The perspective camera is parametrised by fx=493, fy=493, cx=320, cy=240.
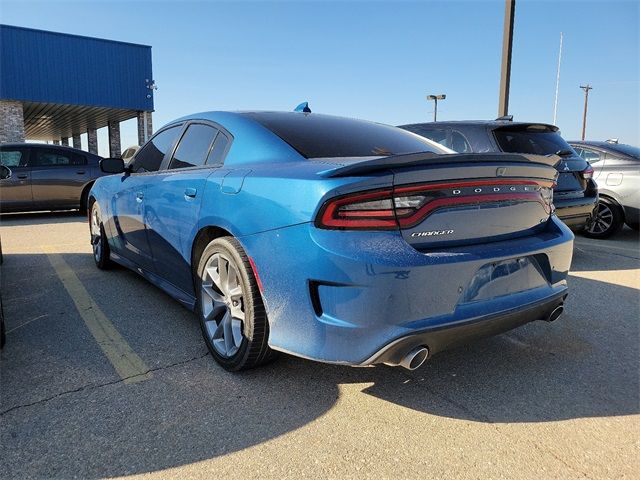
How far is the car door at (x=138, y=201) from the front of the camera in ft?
12.4

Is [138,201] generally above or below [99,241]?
above

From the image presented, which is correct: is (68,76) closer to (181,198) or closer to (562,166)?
(562,166)

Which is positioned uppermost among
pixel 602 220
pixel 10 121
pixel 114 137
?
pixel 10 121

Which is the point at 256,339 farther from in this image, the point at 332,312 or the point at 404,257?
the point at 404,257

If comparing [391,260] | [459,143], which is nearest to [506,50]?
[459,143]

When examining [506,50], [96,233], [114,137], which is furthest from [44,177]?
[114,137]

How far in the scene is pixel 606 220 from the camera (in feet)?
24.1

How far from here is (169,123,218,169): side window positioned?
3.23m

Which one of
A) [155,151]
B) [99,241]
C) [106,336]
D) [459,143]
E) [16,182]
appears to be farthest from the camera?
[16,182]

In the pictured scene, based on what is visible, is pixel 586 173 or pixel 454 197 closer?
pixel 454 197

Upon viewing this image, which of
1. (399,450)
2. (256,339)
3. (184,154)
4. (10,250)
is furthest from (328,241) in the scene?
(10,250)

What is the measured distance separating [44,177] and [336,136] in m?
8.61

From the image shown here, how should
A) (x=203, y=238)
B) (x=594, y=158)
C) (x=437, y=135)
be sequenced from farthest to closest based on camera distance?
(x=594, y=158), (x=437, y=135), (x=203, y=238)

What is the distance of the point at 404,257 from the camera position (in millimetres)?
2062
